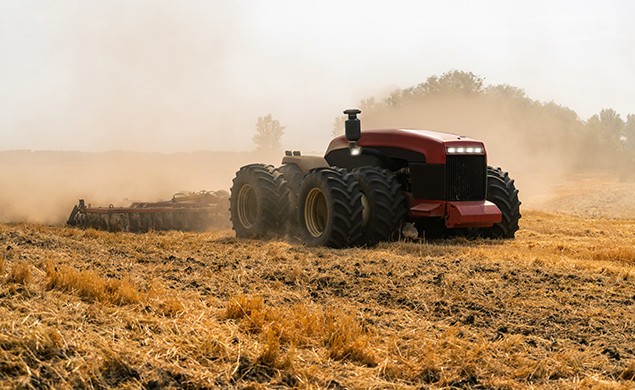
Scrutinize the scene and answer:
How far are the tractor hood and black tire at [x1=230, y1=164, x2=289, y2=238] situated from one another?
1.89m

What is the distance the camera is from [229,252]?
436 inches

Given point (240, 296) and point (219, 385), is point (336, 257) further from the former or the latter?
point (219, 385)

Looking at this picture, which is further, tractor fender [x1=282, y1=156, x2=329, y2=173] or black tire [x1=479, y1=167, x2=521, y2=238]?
tractor fender [x1=282, y1=156, x2=329, y2=173]

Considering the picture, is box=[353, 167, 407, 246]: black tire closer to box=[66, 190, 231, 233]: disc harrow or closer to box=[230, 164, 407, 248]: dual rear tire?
box=[230, 164, 407, 248]: dual rear tire

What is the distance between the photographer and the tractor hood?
12062 mm

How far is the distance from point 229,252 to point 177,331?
542cm

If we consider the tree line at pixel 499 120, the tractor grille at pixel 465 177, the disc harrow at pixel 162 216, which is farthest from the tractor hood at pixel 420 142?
the tree line at pixel 499 120

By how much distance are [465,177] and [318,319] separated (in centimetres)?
667

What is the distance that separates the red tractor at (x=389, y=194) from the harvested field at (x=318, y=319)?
1.27 metres

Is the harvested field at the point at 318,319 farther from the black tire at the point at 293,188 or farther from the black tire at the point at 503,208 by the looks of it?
the black tire at the point at 293,188

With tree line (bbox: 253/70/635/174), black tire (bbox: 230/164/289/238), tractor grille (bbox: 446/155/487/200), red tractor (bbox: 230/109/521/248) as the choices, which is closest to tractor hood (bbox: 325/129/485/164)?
red tractor (bbox: 230/109/521/248)

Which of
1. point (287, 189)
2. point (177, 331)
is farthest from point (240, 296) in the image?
point (287, 189)

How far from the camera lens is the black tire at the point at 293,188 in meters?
13.6

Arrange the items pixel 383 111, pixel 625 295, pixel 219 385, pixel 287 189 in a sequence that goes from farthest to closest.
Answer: pixel 383 111
pixel 287 189
pixel 625 295
pixel 219 385
